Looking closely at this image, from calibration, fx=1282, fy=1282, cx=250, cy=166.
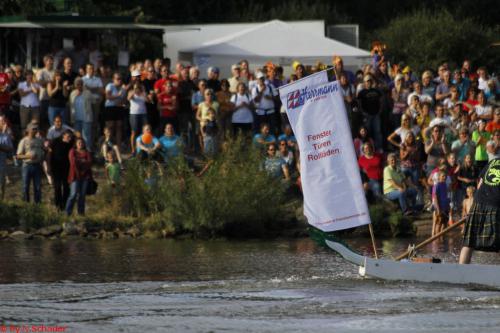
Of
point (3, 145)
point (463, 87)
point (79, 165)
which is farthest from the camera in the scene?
point (463, 87)

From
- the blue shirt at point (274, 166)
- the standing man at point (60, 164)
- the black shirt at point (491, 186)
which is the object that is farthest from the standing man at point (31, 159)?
the black shirt at point (491, 186)

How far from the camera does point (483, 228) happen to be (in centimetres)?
1535

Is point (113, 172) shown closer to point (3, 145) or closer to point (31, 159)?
point (31, 159)

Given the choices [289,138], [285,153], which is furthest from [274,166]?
[289,138]

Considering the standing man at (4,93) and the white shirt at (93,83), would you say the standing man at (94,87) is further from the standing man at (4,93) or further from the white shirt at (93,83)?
the standing man at (4,93)

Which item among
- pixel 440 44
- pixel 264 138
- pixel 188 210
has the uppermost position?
pixel 440 44

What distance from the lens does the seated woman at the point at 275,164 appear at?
22625 millimetres

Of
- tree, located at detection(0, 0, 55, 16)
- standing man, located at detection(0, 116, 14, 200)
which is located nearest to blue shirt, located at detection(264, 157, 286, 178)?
standing man, located at detection(0, 116, 14, 200)

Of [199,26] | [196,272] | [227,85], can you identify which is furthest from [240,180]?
[199,26]

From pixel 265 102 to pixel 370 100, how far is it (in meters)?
2.00

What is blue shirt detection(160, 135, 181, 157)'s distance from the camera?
74.6 feet

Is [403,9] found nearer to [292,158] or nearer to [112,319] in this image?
[292,158]

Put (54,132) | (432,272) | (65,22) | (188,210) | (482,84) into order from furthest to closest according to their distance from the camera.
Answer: (65,22) < (482,84) < (54,132) < (188,210) < (432,272)

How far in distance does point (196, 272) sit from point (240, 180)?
17.0ft
